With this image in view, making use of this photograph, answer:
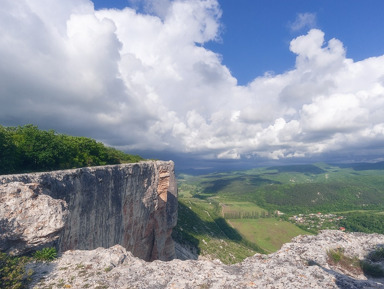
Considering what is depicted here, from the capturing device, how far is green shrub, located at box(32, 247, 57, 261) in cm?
935

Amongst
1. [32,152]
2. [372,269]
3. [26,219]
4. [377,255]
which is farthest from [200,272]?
[32,152]

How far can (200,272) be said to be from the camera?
29.1ft

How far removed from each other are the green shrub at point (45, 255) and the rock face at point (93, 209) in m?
0.36

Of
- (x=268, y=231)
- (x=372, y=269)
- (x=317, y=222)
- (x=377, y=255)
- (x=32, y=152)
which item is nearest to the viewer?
(x=372, y=269)

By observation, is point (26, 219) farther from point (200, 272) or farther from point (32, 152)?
point (32, 152)

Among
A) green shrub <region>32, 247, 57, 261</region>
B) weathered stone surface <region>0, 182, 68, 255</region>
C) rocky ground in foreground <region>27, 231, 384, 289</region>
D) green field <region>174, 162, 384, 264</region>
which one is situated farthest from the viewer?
green field <region>174, 162, 384, 264</region>

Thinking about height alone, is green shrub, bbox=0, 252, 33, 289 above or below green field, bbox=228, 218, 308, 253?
above

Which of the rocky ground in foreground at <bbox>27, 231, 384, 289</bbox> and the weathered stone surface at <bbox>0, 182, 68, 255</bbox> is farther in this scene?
the weathered stone surface at <bbox>0, 182, 68, 255</bbox>

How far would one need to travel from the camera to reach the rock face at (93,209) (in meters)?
9.65

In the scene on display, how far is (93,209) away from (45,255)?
31.2ft

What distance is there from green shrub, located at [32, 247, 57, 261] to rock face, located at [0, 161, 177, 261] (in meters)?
0.36

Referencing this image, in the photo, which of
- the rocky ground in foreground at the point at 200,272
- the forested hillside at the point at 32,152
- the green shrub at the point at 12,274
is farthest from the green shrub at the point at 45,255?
the forested hillside at the point at 32,152

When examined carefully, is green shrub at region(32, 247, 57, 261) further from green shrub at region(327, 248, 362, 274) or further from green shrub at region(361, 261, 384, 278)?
green shrub at region(361, 261, 384, 278)

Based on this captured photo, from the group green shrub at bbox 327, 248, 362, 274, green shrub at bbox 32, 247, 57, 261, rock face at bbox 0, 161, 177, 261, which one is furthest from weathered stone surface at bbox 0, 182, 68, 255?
green shrub at bbox 327, 248, 362, 274
